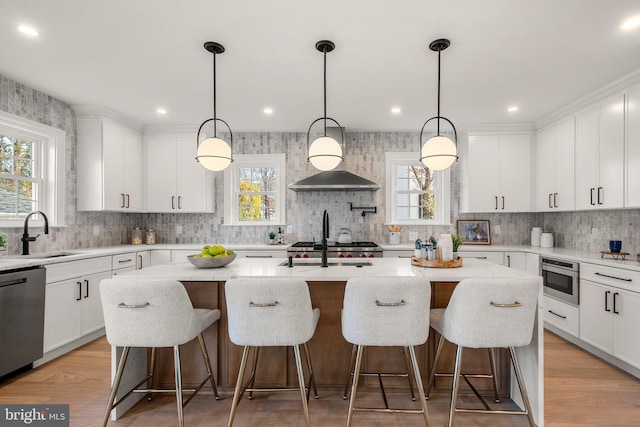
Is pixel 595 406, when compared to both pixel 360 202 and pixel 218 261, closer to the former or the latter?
pixel 218 261

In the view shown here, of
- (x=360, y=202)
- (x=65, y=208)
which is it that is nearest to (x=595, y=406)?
(x=360, y=202)

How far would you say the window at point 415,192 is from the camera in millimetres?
4852

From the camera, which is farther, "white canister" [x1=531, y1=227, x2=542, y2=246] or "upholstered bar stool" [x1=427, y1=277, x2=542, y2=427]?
"white canister" [x1=531, y1=227, x2=542, y2=246]

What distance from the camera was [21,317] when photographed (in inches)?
101

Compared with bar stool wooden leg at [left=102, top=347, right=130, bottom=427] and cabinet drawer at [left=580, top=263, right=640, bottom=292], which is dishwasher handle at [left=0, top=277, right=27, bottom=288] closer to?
bar stool wooden leg at [left=102, top=347, right=130, bottom=427]

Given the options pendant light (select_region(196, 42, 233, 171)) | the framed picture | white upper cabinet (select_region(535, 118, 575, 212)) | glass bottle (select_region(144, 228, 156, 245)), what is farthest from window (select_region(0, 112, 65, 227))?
white upper cabinet (select_region(535, 118, 575, 212))

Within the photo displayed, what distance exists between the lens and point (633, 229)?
3.27 metres

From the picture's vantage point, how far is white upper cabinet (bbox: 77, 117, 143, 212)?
3.84 metres

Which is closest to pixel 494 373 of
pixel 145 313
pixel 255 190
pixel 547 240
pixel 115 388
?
pixel 145 313

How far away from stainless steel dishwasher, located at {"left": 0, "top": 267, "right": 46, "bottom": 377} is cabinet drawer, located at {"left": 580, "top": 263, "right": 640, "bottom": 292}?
186 inches

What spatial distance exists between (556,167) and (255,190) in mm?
3893

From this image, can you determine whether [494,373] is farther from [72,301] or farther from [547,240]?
[72,301]

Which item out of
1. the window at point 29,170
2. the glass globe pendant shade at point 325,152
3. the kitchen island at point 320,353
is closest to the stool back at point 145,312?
the kitchen island at point 320,353

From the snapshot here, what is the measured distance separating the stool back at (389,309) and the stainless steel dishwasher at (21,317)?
99.8 inches
